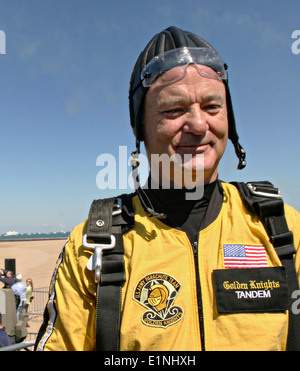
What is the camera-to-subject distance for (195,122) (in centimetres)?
215

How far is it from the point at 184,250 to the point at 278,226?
1.98ft

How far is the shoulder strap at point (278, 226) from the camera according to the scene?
77.9 inches

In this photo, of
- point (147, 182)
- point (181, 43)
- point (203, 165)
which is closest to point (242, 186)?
point (203, 165)

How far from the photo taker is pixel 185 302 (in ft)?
6.39

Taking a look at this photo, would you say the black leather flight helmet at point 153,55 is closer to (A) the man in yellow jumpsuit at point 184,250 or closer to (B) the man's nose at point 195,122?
(A) the man in yellow jumpsuit at point 184,250

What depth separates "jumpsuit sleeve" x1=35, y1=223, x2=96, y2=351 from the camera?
202 cm

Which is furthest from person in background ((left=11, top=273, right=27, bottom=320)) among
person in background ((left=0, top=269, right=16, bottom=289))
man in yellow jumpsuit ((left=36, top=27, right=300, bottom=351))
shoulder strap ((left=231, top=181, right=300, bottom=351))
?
shoulder strap ((left=231, top=181, right=300, bottom=351))

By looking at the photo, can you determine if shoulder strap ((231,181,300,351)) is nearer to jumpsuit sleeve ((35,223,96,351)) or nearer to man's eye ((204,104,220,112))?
man's eye ((204,104,220,112))

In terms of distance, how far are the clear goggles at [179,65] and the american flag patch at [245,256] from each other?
116 cm

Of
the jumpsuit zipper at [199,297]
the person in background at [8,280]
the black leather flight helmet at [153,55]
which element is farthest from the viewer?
the person in background at [8,280]

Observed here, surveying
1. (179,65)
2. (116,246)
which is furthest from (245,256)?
(179,65)

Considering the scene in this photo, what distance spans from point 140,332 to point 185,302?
0.98ft

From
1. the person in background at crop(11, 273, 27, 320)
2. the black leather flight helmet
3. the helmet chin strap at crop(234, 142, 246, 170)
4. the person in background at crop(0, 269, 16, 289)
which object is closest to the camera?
the black leather flight helmet

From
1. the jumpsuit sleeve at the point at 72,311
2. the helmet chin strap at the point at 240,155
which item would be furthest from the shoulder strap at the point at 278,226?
the jumpsuit sleeve at the point at 72,311
